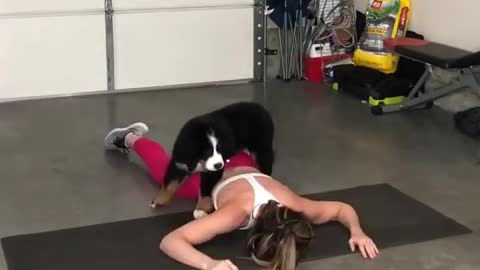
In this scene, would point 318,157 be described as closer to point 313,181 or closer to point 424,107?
point 313,181

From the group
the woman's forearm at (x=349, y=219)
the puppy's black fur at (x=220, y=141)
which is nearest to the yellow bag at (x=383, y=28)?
the puppy's black fur at (x=220, y=141)

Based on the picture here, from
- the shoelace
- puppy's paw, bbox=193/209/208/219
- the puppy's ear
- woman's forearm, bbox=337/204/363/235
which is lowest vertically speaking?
puppy's paw, bbox=193/209/208/219

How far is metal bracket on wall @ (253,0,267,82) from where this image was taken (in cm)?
619

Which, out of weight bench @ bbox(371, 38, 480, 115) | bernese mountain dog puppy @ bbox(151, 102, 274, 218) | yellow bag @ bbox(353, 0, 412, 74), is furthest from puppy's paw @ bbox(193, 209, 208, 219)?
yellow bag @ bbox(353, 0, 412, 74)

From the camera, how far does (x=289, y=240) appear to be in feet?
8.47

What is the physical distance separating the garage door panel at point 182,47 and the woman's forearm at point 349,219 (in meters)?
3.06

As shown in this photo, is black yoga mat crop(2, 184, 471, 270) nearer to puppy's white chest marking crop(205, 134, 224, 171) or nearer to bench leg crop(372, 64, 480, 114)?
puppy's white chest marking crop(205, 134, 224, 171)

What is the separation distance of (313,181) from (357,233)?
890mm

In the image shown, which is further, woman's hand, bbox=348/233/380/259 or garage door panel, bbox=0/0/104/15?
garage door panel, bbox=0/0/104/15

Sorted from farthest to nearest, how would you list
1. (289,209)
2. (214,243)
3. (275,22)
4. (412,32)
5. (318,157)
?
(275,22) < (412,32) < (318,157) < (214,243) < (289,209)

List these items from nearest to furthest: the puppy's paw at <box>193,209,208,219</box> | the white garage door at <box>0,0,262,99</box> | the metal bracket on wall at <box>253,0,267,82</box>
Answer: the puppy's paw at <box>193,209,208,219</box> < the white garage door at <box>0,0,262,99</box> < the metal bracket on wall at <box>253,0,267,82</box>

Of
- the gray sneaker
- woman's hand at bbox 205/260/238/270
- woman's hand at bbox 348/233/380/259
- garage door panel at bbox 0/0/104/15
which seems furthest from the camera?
garage door panel at bbox 0/0/104/15

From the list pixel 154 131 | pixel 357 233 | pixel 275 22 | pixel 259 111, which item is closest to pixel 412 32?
pixel 275 22

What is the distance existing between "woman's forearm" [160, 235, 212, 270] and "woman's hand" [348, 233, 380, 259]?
66 cm
